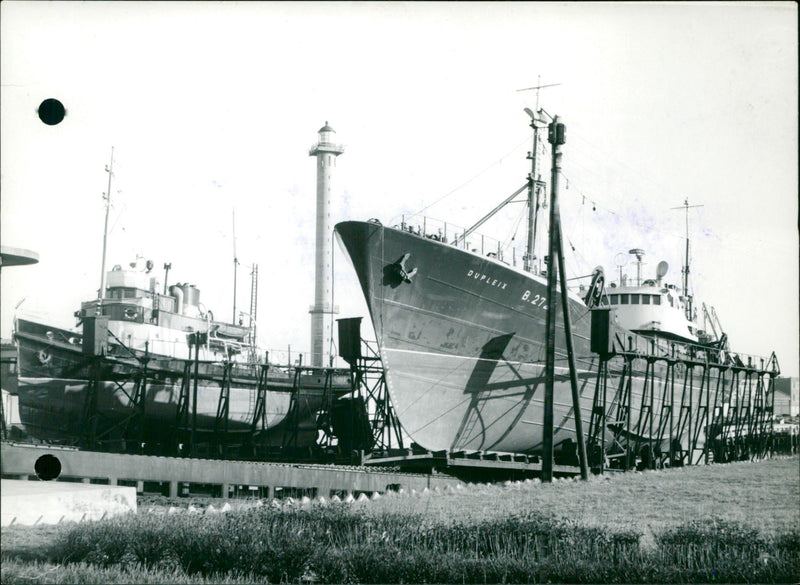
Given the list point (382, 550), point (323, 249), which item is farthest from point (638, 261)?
point (382, 550)

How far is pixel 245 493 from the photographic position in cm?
2333

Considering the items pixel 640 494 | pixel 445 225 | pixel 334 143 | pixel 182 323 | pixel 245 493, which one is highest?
pixel 334 143

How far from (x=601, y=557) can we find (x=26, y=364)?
26823 mm

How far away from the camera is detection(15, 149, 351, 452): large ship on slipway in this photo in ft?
97.3

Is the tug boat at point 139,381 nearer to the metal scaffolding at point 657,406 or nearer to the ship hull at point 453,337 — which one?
the ship hull at point 453,337

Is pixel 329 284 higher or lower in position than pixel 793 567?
higher

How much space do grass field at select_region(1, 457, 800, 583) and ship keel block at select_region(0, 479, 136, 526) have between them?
0.82 feet

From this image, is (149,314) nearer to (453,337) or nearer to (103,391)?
(103,391)

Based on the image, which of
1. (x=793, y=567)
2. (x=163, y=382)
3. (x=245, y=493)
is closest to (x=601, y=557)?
(x=793, y=567)

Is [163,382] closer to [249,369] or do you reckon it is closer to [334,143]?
[249,369]

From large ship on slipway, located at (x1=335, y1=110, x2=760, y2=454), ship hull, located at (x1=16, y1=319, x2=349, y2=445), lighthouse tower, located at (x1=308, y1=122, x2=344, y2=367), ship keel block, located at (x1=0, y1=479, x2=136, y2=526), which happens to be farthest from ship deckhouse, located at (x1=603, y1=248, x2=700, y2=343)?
ship keel block, located at (x1=0, y1=479, x2=136, y2=526)

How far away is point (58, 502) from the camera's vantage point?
1055 cm

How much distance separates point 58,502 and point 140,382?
21256 mm

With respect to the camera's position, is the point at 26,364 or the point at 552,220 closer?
the point at 552,220
